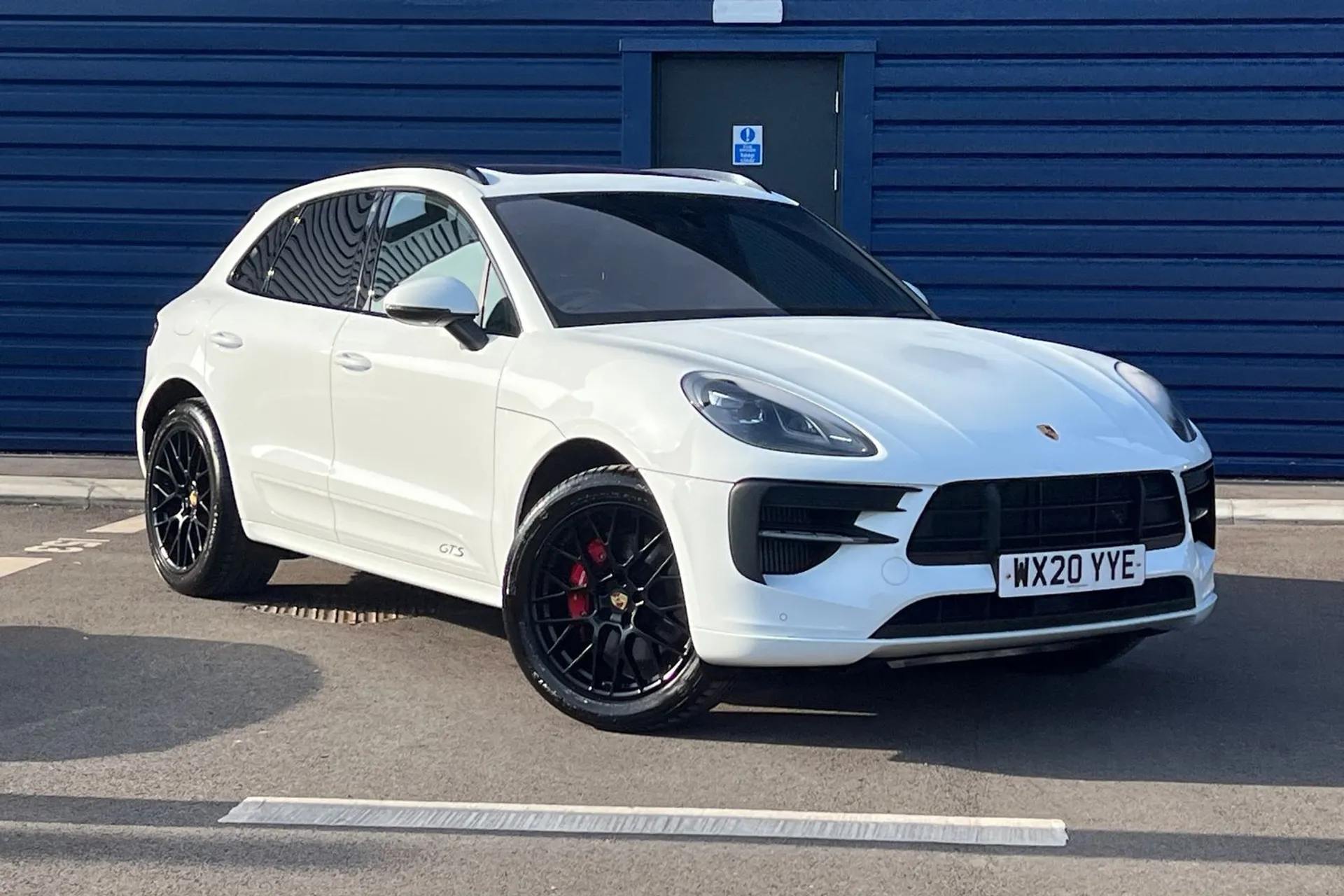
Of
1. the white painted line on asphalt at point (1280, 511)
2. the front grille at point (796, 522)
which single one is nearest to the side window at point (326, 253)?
the front grille at point (796, 522)

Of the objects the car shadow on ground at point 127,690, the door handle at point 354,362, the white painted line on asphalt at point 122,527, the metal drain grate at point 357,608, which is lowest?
the white painted line on asphalt at point 122,527

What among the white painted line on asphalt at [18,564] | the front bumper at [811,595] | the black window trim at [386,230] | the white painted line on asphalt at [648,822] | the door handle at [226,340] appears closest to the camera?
the white painted line on asphalt at [648,822]

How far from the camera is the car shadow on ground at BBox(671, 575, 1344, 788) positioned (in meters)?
4.84

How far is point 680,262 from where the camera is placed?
19.7 feet

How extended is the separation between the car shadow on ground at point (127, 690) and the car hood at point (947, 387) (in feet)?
4.87

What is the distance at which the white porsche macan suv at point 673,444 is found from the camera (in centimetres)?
473

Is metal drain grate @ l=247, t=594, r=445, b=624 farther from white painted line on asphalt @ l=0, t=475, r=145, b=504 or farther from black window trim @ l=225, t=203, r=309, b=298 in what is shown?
white painted line on asphalt @ l=0, t=475, r=145, b=504

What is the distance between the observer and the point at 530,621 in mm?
5219

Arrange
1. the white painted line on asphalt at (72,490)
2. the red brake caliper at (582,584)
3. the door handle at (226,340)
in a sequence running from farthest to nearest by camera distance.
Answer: the white painted line on asphalt at (72,490) → the door handle at (226,340) → the red brake caliper at (582,584)

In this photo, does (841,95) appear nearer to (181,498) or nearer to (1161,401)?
(181,498)

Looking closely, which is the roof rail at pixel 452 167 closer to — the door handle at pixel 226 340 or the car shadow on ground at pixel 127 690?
the door handle at pixel 226 340

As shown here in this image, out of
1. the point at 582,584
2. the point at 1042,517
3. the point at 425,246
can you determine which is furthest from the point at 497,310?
the point at 1042,517

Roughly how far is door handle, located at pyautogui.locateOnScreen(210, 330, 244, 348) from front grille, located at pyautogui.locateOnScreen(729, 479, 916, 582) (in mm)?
2715

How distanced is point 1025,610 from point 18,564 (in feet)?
16.1
